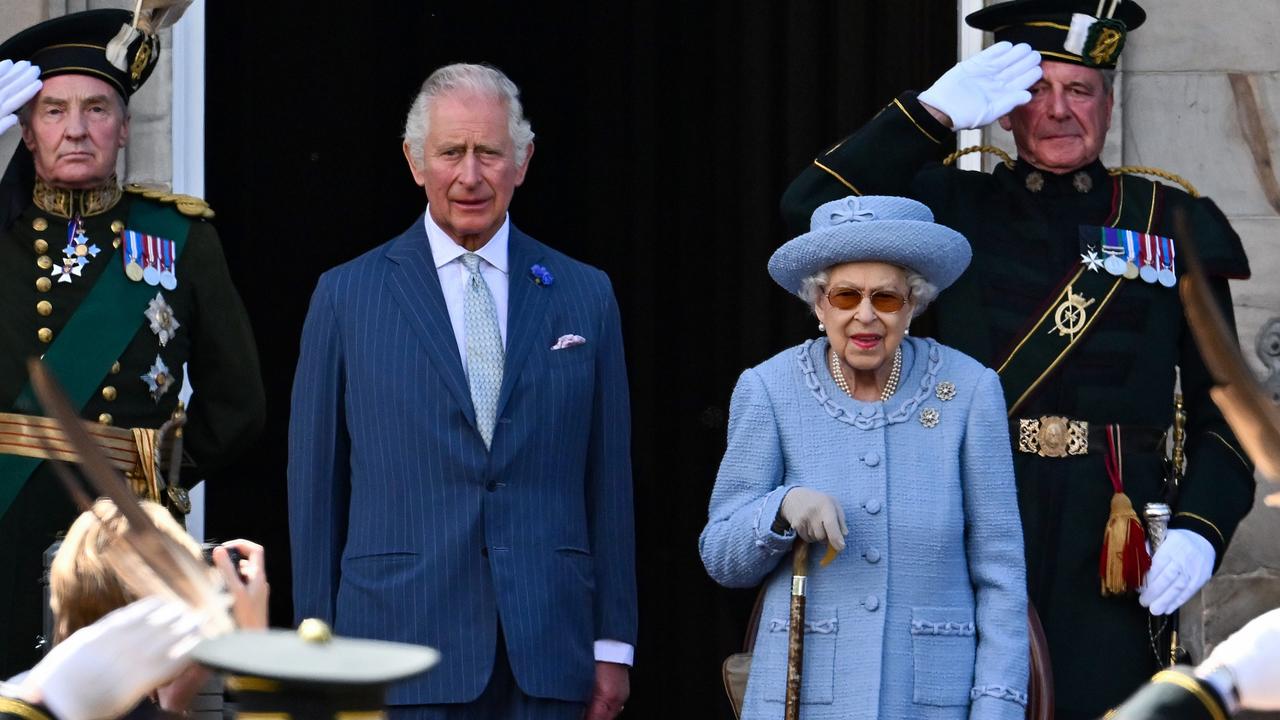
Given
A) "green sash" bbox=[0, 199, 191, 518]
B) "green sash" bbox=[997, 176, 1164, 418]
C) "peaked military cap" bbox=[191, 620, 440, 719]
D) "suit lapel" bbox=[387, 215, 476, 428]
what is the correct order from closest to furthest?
"peaked military cap" bbox=[191, 620, 440, 719], "suit lapel" bbox=[387, 215, 476, 428], "green sash" bbox=[997, 176, 1164, 418], "green sash" bbox=[0, 199, 191, 518]

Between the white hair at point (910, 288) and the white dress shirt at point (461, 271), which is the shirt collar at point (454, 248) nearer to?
the white dress shirt at point (461, 271)

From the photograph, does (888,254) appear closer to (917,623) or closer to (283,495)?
(917,623)

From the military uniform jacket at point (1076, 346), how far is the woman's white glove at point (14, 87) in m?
1.74

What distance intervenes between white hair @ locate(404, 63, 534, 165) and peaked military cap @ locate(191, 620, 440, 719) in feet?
8.22

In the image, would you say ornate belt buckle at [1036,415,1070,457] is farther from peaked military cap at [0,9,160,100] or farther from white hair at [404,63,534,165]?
peaked military cap at [0,9,160,100]

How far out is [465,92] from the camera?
5.75 meters

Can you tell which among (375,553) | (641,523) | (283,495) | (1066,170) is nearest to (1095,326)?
(1066,170)

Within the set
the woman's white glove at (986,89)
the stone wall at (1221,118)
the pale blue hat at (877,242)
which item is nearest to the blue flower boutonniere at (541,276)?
the pale blue hat at (877,242)

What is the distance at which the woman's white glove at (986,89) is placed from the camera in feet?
19.8

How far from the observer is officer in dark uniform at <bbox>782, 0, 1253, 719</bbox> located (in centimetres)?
583

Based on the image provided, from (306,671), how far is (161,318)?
10.2 ft

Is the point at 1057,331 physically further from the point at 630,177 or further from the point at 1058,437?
the point at 630,177

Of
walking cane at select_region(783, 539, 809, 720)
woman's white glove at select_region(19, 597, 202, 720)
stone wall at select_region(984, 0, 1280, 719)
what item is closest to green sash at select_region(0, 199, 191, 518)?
walking cane at select_region(783, 539, 809, 720)

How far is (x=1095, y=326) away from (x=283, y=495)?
2.93 meters
